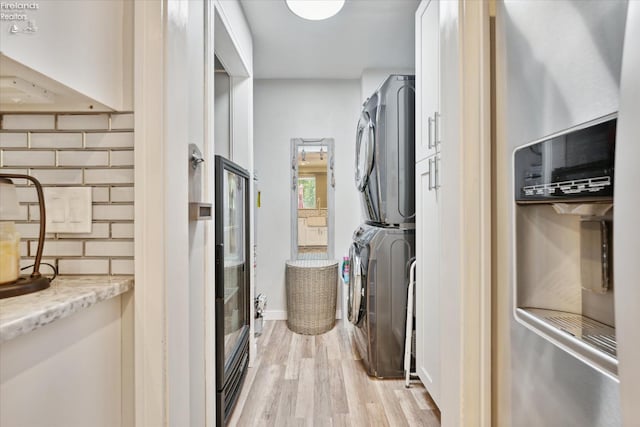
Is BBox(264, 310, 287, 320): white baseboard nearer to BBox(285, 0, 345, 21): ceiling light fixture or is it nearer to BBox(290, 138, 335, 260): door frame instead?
BBox(290, 138, 335, 260): door frame

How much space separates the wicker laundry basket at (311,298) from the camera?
320 cm

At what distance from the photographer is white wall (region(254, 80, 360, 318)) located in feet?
11.9

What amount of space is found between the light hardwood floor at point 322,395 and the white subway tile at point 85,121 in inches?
64.9

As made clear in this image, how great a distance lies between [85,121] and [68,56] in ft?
0.71

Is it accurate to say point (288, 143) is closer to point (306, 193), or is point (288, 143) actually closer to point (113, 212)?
point (306, 193)

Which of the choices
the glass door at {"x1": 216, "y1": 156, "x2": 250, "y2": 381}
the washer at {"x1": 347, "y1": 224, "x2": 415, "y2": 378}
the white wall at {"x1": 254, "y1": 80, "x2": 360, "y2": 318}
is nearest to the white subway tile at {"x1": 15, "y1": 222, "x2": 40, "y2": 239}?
the glass door at {"x1": 216, "y1": 156, "x2": 250, "y2": 381}

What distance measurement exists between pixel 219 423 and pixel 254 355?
39.0 inches

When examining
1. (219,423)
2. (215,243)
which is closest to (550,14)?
(215,243)

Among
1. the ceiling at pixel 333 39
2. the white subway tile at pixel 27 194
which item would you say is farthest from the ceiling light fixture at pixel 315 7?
the white subway tile at pixel 27 194

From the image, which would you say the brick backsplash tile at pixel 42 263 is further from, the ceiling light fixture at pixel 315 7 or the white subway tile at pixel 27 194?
the ceiling light fixture at pixel 315 7

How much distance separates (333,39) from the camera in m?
2.78

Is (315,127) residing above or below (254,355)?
above

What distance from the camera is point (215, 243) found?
162 centimetres

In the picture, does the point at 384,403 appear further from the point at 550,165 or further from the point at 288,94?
the point at 288,94
